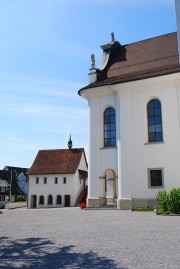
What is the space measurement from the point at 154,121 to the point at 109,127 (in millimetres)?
3832

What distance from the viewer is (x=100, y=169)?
23188 millimetres

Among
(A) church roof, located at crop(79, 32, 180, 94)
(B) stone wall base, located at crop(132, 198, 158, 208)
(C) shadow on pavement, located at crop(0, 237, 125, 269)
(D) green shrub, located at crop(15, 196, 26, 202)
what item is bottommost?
(D) green shrub, located at crop(15, 196, 26, 202)

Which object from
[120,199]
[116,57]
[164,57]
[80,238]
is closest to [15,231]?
[80,238]

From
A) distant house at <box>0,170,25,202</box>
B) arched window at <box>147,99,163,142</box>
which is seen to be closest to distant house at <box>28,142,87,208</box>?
distant house at <box>0,170,25,202</box>

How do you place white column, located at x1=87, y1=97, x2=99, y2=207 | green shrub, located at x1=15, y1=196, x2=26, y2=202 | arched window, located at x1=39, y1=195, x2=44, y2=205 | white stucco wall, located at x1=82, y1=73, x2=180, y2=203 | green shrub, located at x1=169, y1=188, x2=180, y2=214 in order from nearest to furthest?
green shrub, located at x1=169, y1=188, x2=180, y2=214 < white stucco wall, located at x1=82, y1=73, x2=180, y2=203 < white column, located at x1=87, y1=97, x2=99, y2=207 < arched window, located at x1=39, y1=195, x2=44, y2=205 < green shrub, located at x1=15, y1=196, x2=26, y2=202

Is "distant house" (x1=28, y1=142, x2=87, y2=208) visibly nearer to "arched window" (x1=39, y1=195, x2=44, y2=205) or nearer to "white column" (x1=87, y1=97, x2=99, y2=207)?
"arched window" (x1=39, y1=195, x2=44, y2=205)

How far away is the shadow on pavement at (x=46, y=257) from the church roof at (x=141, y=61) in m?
16.7

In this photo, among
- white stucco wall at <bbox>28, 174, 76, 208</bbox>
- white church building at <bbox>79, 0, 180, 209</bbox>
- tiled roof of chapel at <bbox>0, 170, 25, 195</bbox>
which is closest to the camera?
white church building at <bbox>79, 0, 180, 209</bbox>

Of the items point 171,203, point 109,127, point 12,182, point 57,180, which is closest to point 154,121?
point 109,127

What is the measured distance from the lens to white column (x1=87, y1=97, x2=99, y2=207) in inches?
906

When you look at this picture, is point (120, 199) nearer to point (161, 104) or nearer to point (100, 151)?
point (100, 151)

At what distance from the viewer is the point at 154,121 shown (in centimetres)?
2184

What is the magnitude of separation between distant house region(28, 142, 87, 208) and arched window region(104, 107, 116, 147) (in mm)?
20710

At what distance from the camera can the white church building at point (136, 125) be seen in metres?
20.8
